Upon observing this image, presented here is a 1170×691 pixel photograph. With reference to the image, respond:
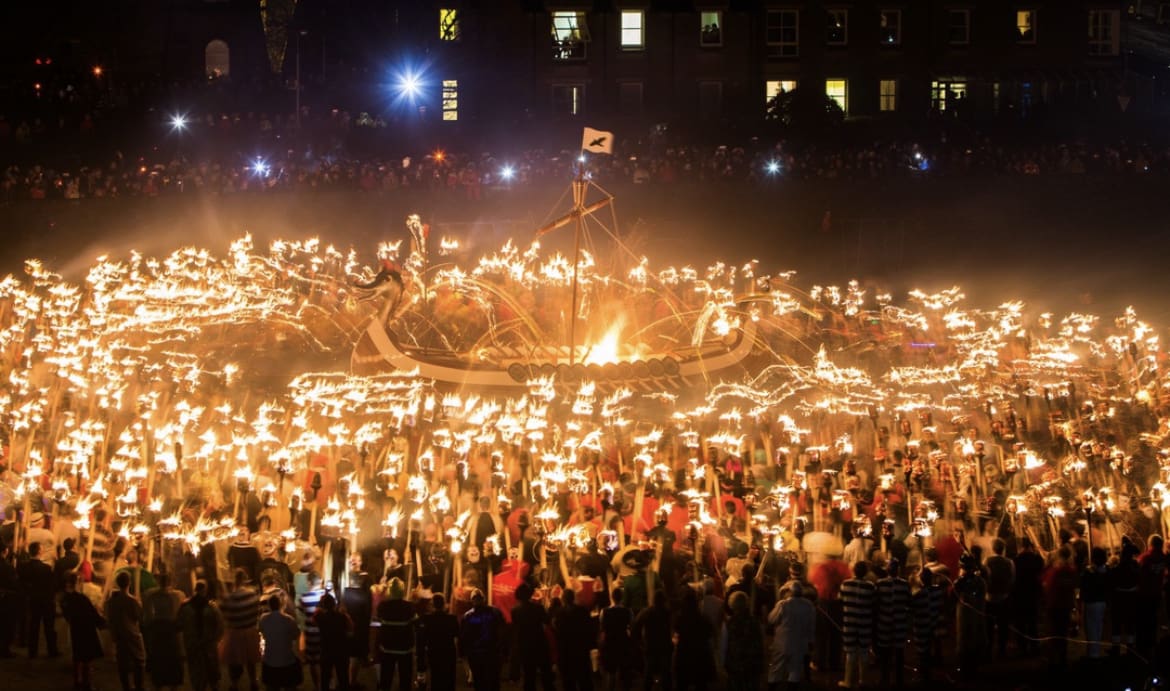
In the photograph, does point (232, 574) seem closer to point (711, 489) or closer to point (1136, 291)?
point (711, 489)

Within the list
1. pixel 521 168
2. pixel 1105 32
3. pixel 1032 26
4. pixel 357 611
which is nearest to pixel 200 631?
pixel 357 611

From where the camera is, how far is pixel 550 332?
97.2 ft

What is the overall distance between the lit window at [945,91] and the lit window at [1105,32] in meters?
5.30

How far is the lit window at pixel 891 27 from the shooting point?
55.0 meters

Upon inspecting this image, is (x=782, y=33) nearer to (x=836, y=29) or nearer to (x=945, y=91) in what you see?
(x=836, y=29)

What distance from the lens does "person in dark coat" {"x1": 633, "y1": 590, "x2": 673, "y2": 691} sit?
14.3 metres

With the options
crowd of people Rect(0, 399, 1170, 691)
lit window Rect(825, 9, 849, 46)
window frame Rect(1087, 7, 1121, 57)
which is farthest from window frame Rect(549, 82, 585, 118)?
crowd of people Rect(0, 399, 1170, 691)

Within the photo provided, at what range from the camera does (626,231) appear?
43.5 m

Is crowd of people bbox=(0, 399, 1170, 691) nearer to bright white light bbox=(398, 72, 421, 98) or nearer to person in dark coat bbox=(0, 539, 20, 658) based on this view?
person in dark coat bbox=(0, 539, 20, 658)

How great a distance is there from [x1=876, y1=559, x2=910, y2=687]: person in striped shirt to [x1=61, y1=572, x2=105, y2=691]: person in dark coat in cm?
760

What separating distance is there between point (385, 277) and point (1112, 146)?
29685 millimetres

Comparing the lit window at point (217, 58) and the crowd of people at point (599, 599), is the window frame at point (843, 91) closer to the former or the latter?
the lit window at point (217, 58)

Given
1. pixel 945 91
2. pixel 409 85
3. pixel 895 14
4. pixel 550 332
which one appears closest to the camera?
pixel 550 332

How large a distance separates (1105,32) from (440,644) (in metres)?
48.9
